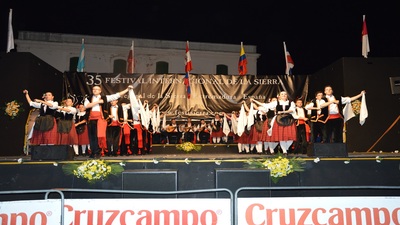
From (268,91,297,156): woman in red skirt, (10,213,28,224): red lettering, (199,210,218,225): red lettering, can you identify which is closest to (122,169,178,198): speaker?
(199,210,218,225): red lettering

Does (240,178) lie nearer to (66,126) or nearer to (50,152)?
(50,152)

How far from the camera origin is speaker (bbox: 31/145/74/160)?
217 inches

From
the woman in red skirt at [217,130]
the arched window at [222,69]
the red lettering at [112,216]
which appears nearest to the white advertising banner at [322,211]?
the red lettering at [112,216]

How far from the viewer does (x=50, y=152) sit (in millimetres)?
5547

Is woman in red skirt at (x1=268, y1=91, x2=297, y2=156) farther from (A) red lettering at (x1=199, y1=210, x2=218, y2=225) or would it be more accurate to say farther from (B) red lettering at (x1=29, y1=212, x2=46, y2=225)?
(B) red lettering at (x1=29, y1=212, x2=46, y2=225)

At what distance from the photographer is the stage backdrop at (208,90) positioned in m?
11.8

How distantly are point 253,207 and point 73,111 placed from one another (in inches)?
215

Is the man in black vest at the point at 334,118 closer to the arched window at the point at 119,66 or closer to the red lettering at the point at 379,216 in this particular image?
the red lettering at the point at 379,216

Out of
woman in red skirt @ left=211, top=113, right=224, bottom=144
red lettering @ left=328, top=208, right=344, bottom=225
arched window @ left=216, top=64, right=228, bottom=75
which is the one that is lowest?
red lettering @ left=328, top=208, right=344, bottom=225

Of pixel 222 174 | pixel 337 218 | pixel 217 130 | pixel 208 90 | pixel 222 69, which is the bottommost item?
pixel 337 218

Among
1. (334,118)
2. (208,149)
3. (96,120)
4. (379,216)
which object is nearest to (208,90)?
(208,149)

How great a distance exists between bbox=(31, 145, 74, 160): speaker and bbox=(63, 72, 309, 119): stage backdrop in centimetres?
624

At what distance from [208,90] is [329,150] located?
6.65 metres

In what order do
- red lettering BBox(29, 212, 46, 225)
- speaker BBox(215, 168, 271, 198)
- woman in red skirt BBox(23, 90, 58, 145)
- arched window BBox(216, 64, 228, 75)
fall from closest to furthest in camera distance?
red lettering BBox(29, 212, 46, 225)
speaker BBox(215, 168, 271, 198)
woman in red skirt BBox(23, 90, 58, 145)
arched window BBox(216, 64, 228, 75)
